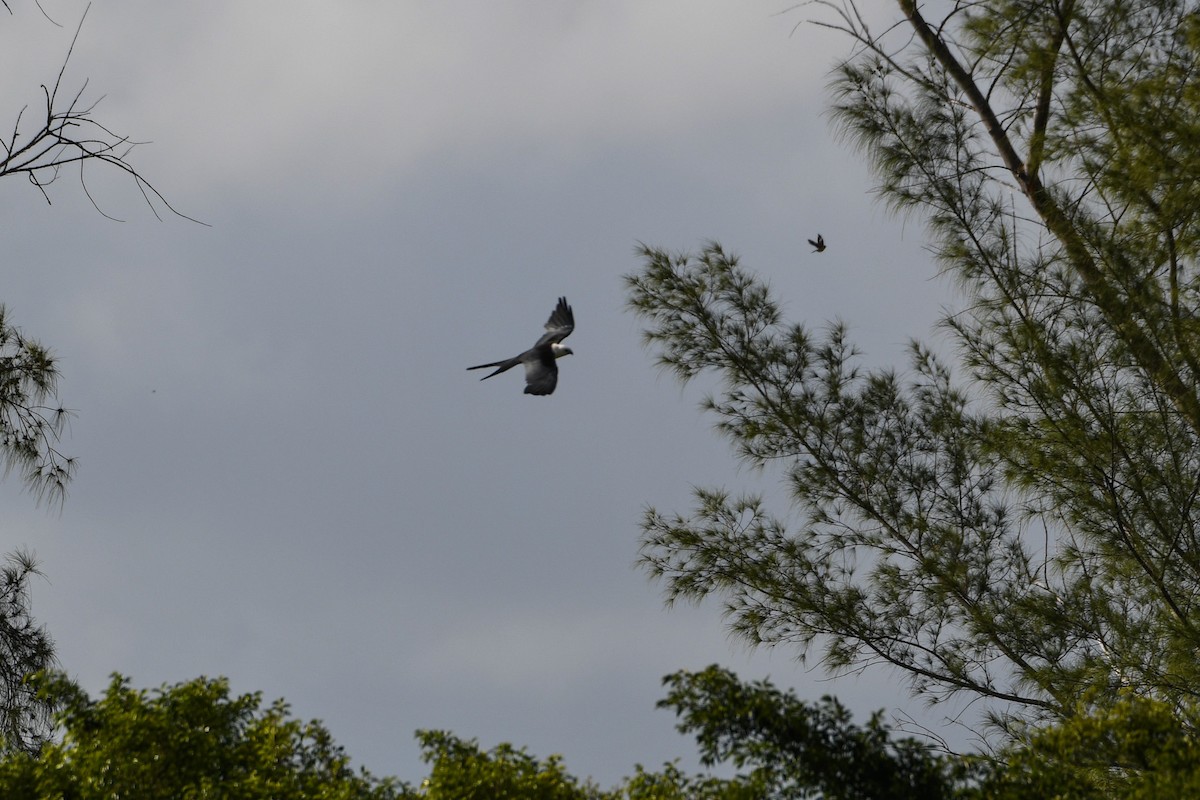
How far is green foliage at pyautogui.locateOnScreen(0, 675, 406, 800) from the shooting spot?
476cm

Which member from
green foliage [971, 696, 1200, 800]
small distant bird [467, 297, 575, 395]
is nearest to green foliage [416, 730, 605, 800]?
green foliage [971, 696, 1200, 800]

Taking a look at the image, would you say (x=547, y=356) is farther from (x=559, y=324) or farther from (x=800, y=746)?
(x=800, y=746)

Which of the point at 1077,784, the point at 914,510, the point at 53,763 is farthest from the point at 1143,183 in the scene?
the point at 53,763

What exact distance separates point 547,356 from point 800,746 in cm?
369

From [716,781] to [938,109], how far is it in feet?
14.6

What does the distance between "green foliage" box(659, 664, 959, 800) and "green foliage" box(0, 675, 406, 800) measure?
1304 mm

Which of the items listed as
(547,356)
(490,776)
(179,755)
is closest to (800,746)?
(490,776)

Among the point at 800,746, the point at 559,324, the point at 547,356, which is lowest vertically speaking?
the point at 800,746

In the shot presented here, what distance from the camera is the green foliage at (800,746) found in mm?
4289

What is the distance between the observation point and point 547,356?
7.57m

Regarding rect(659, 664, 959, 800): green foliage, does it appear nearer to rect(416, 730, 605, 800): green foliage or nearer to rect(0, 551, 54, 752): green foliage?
rect(416, 730, 605, 800): green foliage

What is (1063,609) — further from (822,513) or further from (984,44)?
(984,44)

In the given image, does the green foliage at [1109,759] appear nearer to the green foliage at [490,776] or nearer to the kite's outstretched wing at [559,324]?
the green foliage at [490,776]

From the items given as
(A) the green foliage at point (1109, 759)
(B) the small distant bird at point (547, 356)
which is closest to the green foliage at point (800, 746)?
(A) the green foliage at point (1109, 759)
